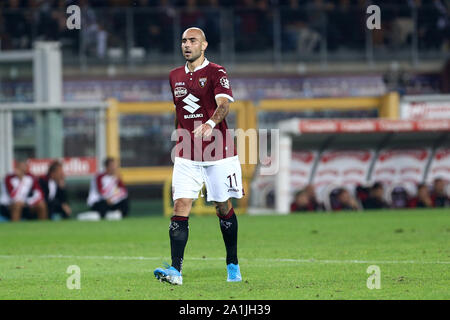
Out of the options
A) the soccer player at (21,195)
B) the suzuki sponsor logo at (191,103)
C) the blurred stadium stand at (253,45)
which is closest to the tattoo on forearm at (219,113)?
the suzuki sponsor logo at (191,103)

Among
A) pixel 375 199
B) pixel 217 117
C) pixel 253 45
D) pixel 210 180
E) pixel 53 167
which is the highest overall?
pixel 253 45

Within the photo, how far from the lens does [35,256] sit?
37.7 ft

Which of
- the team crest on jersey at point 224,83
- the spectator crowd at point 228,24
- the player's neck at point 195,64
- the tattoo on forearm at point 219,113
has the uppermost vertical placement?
the spectator crowd at point 228,24

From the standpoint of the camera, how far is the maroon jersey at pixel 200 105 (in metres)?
8.43

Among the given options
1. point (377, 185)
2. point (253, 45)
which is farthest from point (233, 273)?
point (253, 45)

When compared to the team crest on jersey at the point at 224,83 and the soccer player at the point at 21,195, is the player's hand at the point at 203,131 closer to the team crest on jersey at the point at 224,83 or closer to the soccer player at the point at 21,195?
the team crest on jersey at the point at 224,83

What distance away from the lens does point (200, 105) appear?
333 inches

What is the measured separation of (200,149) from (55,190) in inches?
503

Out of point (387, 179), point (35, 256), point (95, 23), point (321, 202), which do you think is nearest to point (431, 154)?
point (387, 179)

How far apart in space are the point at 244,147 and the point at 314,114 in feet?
8.57

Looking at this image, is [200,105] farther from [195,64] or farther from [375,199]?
[375,199]

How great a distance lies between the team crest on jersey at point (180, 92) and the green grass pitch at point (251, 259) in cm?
160

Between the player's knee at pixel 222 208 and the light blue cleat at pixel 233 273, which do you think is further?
the player's knee at pixel 222 208
